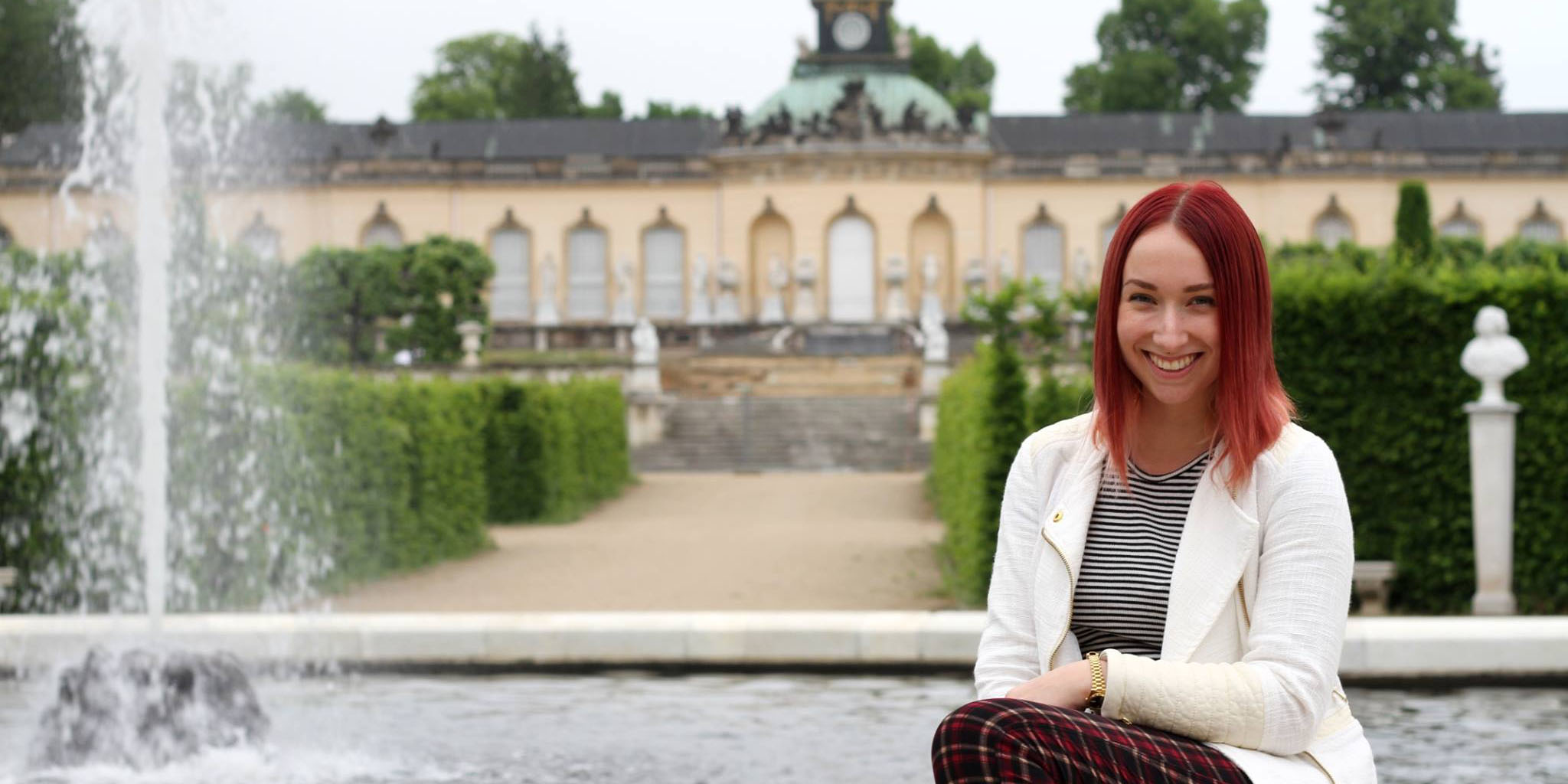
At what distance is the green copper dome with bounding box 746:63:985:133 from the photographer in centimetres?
4494

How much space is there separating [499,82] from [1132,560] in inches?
2344

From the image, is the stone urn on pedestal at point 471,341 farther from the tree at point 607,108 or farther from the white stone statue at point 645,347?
the tree at point 607,108

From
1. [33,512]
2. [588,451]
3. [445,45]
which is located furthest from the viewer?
[445,45]

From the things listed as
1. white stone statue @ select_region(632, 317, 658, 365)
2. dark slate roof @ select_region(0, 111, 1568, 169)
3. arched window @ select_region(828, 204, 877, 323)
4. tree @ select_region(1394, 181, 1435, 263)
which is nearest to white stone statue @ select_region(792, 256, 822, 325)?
arched window @ select_region(828, 204, 877, 323)

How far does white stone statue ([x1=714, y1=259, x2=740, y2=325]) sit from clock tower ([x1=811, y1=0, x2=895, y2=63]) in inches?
252

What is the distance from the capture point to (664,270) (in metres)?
46.5

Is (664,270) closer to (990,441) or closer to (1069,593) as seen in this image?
(990,441)

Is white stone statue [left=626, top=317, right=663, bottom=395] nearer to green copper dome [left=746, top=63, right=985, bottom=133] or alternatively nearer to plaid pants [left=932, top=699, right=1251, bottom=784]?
green copper dome [left=746, top=63, right=985, bottom=133]

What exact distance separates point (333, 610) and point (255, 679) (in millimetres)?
2723

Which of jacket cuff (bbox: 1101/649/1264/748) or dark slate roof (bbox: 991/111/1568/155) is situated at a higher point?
dark slate roof (bbox: 991/111/1568/155)

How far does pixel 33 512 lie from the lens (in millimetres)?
9562

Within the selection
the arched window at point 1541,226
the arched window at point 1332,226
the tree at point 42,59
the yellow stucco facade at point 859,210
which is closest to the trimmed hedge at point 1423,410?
the tree at point 42,59

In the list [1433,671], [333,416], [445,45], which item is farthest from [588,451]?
[445,45]

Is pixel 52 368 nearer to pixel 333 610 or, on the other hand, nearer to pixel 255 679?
pixel 333 610
